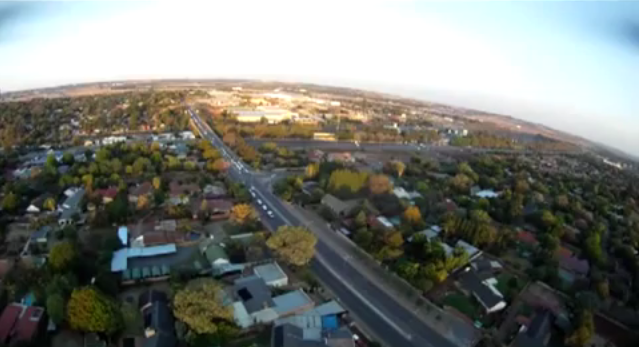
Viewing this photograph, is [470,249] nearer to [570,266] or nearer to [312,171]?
[570,266]

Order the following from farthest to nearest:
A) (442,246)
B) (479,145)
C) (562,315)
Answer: (479,145), (442,246), (562,315)

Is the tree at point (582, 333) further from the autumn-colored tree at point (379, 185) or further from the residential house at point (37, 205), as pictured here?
the residential house at point (37, 205)

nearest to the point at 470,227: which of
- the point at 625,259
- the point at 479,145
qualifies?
the point at 625,259

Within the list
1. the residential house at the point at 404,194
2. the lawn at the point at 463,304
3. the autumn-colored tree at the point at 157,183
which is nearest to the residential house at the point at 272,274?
the lawn at the point at 463,304

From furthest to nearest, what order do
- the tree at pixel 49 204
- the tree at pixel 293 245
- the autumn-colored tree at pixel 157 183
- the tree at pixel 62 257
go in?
the autumn-colored tree at pixel 157 183 < the tree at pixel 49 204 < the tree at pixel 293 245 < the tree at pixel 62 257

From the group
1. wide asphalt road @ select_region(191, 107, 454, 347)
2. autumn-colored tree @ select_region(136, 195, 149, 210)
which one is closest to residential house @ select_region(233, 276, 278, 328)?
wide asphalt road @ select_region(191, 107, 454, 347)

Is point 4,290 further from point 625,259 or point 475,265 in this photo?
point 625,259

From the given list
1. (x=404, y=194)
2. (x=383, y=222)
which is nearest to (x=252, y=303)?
(x=383, y=222)
